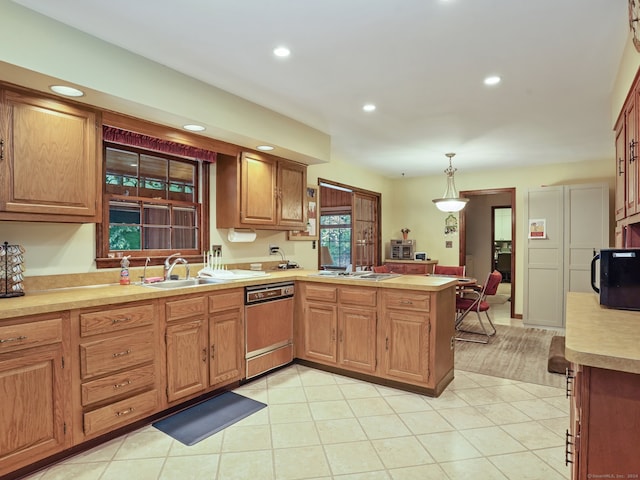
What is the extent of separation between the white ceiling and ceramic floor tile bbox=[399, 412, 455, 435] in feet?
8.05

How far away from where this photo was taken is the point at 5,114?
2086 mm

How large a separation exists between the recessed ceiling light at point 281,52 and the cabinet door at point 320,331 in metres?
2.10

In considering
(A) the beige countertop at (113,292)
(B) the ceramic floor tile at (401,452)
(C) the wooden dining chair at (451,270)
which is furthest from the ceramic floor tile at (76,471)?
(C) the wooden dining chair at (451,270)

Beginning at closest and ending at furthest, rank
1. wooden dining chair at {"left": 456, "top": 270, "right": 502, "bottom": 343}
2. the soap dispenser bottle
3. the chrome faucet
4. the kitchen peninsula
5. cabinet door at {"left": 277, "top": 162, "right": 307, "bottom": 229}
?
the kitchen peninsula
the soap dispenser bottle
the chrome faucet
cabinet door at {"left": 277, "top": 162, "right": 307, "bottom": 229}
wooden dining chair at {"left": 456, "top": 270, "right": 502, "bottom": 343}

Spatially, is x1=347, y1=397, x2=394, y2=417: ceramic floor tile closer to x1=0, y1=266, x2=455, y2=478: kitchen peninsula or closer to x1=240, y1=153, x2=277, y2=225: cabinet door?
x1=0, y1=266, x2=455, y2=478: kitchen peninsula

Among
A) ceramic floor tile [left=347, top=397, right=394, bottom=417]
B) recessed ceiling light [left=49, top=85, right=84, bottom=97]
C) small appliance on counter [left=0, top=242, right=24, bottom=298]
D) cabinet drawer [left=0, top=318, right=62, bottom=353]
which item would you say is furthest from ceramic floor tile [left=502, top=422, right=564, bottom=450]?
recessed ceiling light [left=49, top=85, right=84, bottom=97]

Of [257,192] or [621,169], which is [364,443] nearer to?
[257,192]

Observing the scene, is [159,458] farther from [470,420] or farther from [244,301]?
[470,420]

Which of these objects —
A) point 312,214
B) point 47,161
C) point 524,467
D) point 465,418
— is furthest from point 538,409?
point 47,161

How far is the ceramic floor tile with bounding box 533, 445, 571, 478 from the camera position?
2.02 m

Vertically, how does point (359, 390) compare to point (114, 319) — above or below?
below

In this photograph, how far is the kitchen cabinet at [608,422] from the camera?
113 centimetres

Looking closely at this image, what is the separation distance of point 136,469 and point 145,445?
0.24 metres

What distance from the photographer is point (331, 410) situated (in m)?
2.77
